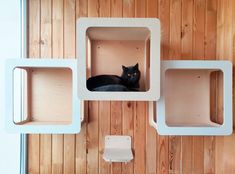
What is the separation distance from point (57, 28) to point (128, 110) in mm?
587

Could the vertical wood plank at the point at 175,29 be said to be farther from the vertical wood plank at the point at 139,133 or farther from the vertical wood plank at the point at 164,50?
the vertical wood plank at the point at 139,133

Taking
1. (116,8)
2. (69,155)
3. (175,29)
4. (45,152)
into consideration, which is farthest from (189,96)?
(45,152)

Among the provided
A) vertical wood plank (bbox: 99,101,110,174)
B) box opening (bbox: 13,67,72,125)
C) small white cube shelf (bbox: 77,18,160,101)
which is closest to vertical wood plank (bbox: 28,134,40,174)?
box opening (bbox: 13,67,72,125)

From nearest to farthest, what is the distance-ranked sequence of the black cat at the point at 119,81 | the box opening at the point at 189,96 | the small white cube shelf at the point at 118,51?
the small white cube shelf at the point at 118,51, the black cat at the point at 119,81, the box opening at the point at 189,96

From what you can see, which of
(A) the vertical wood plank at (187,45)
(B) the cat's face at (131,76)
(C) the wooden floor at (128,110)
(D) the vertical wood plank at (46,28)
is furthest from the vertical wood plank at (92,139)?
(A) the vertical wood plank at (187,45)

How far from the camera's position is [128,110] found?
4.04 ft

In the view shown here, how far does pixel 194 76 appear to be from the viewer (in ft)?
3.96

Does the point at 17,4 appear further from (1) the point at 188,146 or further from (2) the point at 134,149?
(1) the point at 188,146

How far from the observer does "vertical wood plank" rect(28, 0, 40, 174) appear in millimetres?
1210

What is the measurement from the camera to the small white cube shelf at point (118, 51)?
92 cm

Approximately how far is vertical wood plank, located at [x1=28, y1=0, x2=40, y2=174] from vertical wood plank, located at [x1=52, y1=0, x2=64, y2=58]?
8cm

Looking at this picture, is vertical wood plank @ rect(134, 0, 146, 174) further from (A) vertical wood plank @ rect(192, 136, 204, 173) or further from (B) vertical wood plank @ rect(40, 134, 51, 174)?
(B) vertical wood plank @ rect(40, 134, 51, 174)

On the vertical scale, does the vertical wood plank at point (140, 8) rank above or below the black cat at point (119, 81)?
above

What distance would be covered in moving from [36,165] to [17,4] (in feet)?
2.82
